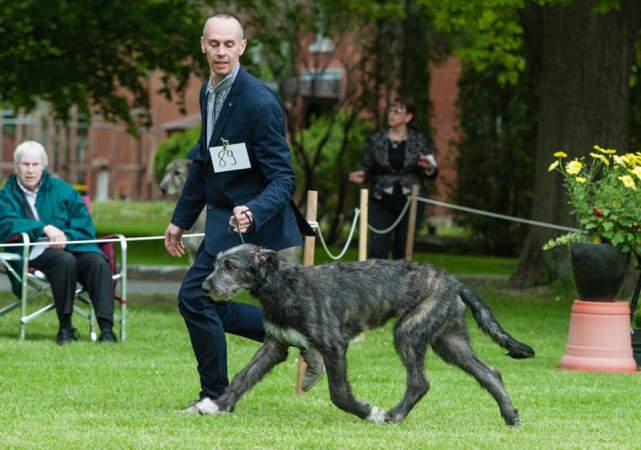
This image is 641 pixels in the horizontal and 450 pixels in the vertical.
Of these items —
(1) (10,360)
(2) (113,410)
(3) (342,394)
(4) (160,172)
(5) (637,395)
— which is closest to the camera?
(3) (342,394)

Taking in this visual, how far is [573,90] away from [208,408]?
971 cm

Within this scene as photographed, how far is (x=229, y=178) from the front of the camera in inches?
284

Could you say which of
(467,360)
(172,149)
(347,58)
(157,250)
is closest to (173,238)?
(467,360)

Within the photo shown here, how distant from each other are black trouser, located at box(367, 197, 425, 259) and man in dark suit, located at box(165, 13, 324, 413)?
21.0ft

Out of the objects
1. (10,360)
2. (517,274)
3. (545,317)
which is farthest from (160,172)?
(10,360)

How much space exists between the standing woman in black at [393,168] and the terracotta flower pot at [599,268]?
4038 millimetres

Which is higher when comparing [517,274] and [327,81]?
[327,81]

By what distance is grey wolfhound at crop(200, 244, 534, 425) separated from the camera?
699 centimetres

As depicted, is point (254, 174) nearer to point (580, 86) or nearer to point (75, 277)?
point (75, 277)

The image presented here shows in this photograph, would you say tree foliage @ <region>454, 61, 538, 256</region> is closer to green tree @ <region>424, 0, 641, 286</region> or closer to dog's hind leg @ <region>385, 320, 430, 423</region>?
green tree @ <region>424, 0, 641, 286</region>

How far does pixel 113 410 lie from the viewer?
24.7ft

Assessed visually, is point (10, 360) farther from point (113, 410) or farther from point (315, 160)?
point (315, 160)

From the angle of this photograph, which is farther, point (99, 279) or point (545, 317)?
point (545, 317)

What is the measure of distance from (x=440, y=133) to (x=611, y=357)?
1856 cm
